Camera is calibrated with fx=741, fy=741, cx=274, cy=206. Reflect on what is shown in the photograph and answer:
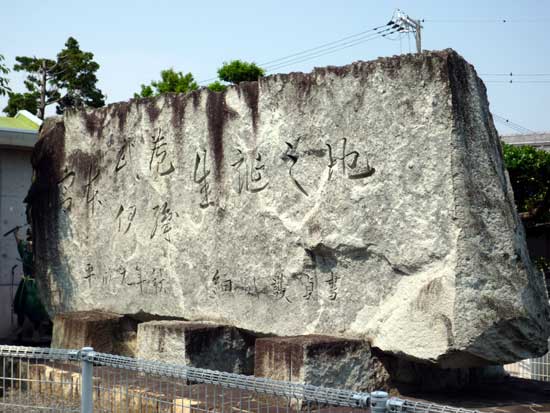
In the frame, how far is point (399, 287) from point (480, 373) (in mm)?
1437

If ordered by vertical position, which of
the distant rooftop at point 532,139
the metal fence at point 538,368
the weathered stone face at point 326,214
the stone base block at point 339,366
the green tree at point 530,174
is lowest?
the metal fence at point 538,368

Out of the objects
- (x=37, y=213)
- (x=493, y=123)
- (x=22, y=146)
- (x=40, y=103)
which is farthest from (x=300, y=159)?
(x=40, y=103)

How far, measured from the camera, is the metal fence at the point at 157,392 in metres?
2.98

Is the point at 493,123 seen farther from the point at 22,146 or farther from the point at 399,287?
the point at 22,146

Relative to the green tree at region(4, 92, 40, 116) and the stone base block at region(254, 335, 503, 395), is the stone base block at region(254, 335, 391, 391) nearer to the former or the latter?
the stone base block at region(254, 335, 503, 395)

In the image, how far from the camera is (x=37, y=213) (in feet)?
27.4

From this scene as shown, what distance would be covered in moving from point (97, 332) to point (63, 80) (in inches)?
864

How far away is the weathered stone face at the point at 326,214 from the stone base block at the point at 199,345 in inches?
7.5

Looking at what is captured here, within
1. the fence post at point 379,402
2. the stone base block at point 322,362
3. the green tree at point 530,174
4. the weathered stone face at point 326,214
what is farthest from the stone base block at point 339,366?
the green tree at point 530,174

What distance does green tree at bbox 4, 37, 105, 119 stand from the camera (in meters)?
26.7

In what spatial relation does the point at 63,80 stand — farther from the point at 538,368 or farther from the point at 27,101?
the point at 538,368

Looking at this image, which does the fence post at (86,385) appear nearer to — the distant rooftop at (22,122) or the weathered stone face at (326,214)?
the weathered stone face at (326,214)

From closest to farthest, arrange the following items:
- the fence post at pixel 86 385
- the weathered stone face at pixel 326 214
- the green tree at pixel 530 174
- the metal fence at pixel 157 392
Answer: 1. the metal fence at pixel 157 392
2. the fence post at pixel 86 385
3. the weathered stone face at pixel 326 214
4. the green tree at pixel 530 174

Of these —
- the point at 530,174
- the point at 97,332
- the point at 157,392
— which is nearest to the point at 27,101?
the point at 530,174
